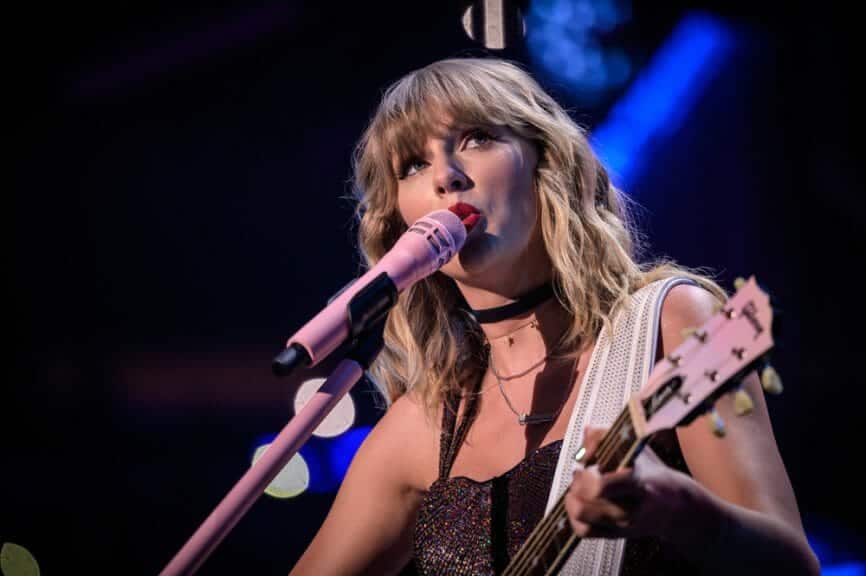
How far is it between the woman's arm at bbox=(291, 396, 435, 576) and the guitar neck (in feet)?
1.88

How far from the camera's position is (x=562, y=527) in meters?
1.23

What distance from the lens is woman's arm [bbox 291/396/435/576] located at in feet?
6.40

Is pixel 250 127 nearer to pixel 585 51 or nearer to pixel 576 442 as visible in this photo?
pixel 585 51

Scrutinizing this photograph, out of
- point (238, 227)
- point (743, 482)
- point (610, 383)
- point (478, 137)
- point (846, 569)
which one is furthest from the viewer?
point (238, 227)

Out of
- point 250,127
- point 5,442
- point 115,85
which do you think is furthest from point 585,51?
point 5,442

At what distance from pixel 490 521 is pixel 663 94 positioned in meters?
2.01

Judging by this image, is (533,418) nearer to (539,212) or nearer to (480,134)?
(539,212)

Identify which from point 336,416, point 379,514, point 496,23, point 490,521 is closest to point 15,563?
point 379,514

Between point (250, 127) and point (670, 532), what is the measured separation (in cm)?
256

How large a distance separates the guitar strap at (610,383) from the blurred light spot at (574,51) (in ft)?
5.35

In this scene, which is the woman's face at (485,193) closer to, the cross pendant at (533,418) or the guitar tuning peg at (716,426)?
the cross pendant at (533,418)

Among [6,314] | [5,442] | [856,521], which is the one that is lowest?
[856,521]

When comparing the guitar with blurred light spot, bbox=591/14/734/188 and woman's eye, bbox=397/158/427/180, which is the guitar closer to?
woman's eye, bbox=397/158/427/180

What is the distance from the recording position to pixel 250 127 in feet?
10.6
